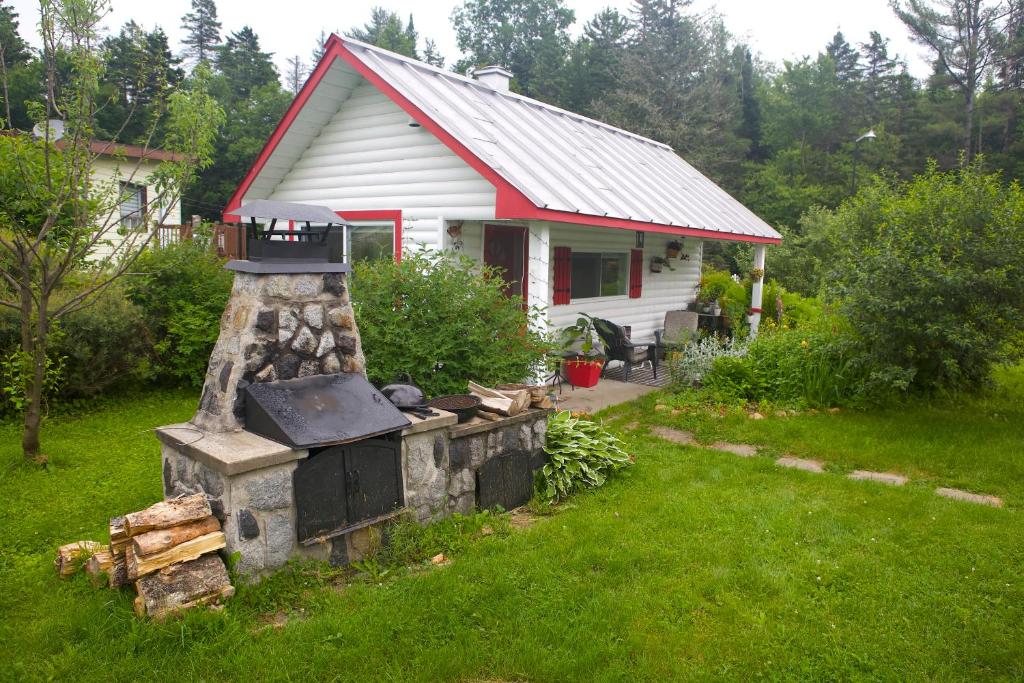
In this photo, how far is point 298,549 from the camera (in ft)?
12.7

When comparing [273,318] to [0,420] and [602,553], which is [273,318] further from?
[0,420]

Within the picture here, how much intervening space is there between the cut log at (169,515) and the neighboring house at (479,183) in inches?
183

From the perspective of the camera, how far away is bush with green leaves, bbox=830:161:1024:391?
686 centimetres

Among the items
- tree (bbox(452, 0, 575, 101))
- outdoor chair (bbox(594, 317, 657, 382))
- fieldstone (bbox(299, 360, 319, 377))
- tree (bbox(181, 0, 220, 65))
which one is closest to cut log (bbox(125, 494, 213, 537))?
fieldstone (bbox(299, 360, 319, 377))

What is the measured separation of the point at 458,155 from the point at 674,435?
3.90 meters

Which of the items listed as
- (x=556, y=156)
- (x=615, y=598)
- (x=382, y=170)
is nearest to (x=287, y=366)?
(x=615, y=598)

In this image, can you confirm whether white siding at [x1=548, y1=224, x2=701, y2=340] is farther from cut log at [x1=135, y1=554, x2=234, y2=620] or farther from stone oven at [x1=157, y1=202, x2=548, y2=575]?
cut log at [x1=135, y1=554, x2=234, y2=620]

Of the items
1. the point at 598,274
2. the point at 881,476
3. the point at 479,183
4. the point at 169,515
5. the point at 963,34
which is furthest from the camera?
the point at 963,34

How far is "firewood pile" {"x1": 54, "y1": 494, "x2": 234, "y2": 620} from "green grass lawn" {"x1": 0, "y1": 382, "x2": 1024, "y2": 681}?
104mm

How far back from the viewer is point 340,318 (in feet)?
14.9

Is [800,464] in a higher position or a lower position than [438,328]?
lower

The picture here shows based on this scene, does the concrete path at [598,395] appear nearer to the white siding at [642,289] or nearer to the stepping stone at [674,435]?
the stepping stone at [674,435]

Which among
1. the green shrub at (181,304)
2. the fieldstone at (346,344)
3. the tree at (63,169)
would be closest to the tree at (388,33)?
the green shrub at (181,304)

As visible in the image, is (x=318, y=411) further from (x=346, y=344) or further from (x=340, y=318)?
(x=340, y=318)
